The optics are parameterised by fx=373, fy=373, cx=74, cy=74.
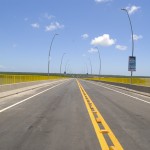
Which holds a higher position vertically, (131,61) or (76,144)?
(131,61)

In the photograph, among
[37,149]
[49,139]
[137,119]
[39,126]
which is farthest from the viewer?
[137,119]

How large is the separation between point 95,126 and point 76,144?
3006 millimetres

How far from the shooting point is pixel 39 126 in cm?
1144

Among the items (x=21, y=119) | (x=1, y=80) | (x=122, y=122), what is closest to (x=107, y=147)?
(x=122, y=122)

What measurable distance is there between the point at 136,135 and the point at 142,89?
25.1 metres

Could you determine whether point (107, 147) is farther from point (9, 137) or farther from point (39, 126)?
point (39, 126)

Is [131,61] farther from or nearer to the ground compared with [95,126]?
farther from the ground

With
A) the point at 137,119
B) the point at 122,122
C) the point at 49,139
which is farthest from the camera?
the point at 137,119

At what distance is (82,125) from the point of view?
11.8m

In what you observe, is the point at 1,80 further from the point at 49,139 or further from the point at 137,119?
the point at 49,139

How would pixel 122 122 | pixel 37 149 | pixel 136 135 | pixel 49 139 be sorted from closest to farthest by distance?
1. pixel 37 149
2. pixel 49 139
3. pixel 136 135
4. pixel 122 122

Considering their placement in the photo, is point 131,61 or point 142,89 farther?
point 131,61

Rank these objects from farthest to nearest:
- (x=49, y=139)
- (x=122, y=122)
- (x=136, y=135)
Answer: (x=122, y=122)
(x=136, y=135)
(x=49, y=139)

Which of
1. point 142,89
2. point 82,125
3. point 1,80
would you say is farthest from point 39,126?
point 142,89
